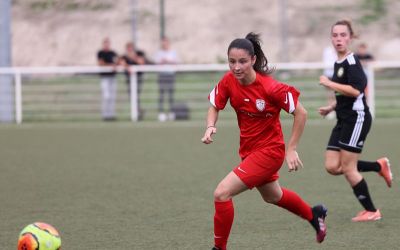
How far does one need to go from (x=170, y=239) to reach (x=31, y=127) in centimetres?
1122

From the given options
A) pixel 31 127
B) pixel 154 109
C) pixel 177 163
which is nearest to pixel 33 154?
pixel 177 163

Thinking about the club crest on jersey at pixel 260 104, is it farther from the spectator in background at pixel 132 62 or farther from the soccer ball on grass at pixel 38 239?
the spectator in background at pixel 132 62

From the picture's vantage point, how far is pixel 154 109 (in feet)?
62.4

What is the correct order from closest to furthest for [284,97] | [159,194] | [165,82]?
[284,97] → [159,194] → [165,82]

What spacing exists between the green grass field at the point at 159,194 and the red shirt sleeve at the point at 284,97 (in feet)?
3.46

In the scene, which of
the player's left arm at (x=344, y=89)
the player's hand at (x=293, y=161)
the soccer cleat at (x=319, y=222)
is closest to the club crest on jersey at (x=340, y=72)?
the player's left arm at (x=344, y=89)

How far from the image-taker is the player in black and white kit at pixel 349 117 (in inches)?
293

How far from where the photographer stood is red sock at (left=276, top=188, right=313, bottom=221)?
21.1 feet

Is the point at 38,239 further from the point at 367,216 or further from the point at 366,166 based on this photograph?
the point at 366,166

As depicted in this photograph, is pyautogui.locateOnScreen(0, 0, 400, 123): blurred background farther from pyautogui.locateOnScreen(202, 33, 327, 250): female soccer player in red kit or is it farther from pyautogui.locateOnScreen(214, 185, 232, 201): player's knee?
pyautogui.locateOnScreen(214, 185, 232, 201): player's knee

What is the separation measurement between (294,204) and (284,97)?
0.87m

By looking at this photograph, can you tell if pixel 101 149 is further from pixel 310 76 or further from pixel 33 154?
pixel 310 76

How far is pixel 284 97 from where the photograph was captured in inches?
237

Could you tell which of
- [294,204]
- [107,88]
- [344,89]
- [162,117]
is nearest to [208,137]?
[294,204]
